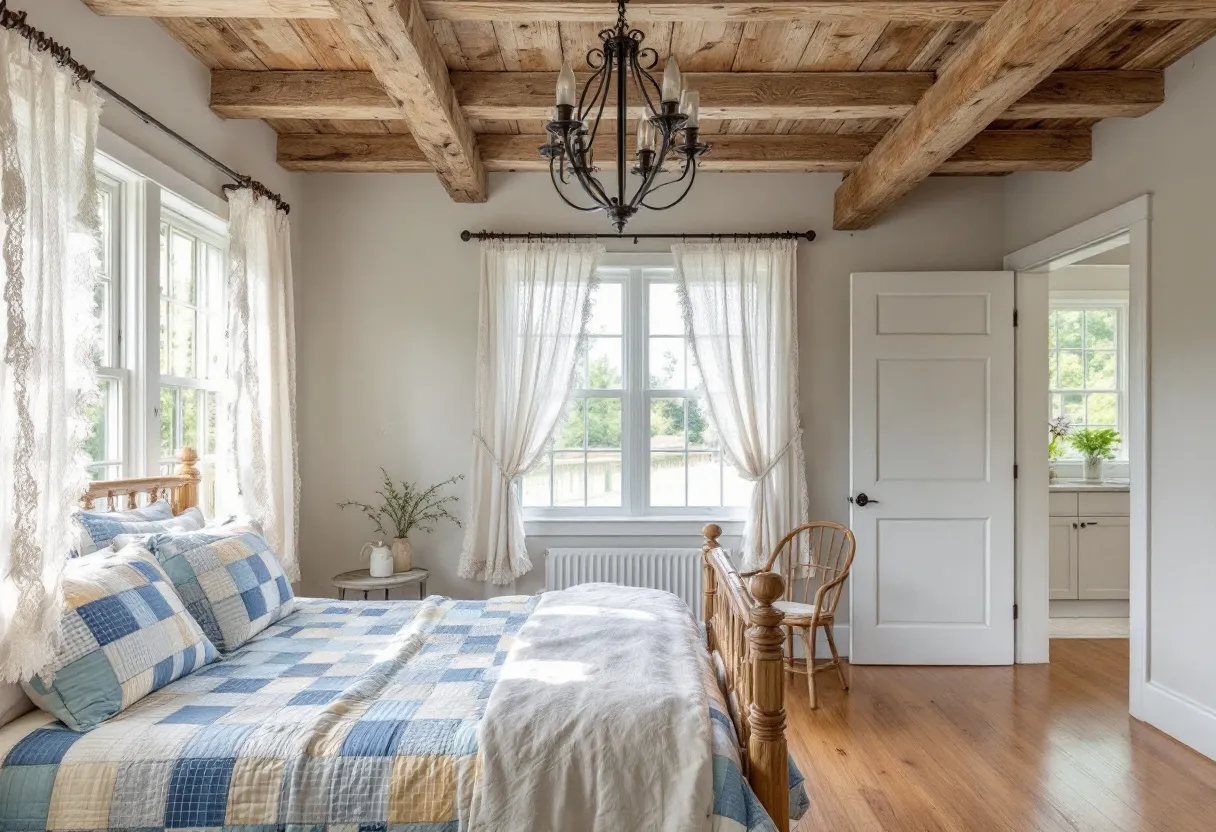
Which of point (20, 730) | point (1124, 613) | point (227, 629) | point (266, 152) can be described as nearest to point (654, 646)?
point (227, 629)

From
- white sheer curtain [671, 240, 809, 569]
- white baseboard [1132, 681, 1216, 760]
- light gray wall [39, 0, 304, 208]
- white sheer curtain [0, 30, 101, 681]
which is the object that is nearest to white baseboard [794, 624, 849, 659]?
white sheer curtain [671, 240, 809, 569]

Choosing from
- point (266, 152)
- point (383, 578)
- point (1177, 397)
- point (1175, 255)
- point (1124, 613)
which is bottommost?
point (1124, 613)

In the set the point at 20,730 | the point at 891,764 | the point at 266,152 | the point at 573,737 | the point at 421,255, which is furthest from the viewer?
the point at 421,255

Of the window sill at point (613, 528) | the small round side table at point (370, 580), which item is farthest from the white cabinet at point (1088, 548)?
the small round side table at point (370, 580)

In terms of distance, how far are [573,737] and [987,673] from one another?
3188 millimetres

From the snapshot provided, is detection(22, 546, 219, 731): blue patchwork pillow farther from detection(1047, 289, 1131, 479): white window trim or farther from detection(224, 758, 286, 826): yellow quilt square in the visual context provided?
detection(1047, 289, 1131, 479): white window trim

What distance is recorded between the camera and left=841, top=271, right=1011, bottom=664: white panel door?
402 centimetres

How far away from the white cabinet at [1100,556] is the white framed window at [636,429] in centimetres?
262

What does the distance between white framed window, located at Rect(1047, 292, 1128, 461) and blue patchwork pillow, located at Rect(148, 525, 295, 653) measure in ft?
17.7

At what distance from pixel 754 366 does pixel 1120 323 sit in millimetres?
3330

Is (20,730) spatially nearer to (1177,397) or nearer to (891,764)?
(891,764)

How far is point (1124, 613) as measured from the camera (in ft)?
16.6

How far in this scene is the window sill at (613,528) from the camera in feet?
13.6

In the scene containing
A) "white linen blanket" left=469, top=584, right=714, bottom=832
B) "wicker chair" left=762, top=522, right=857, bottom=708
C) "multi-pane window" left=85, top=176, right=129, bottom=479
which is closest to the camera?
"white linen blanket" left=469, top=584, right=714, bottom=832
